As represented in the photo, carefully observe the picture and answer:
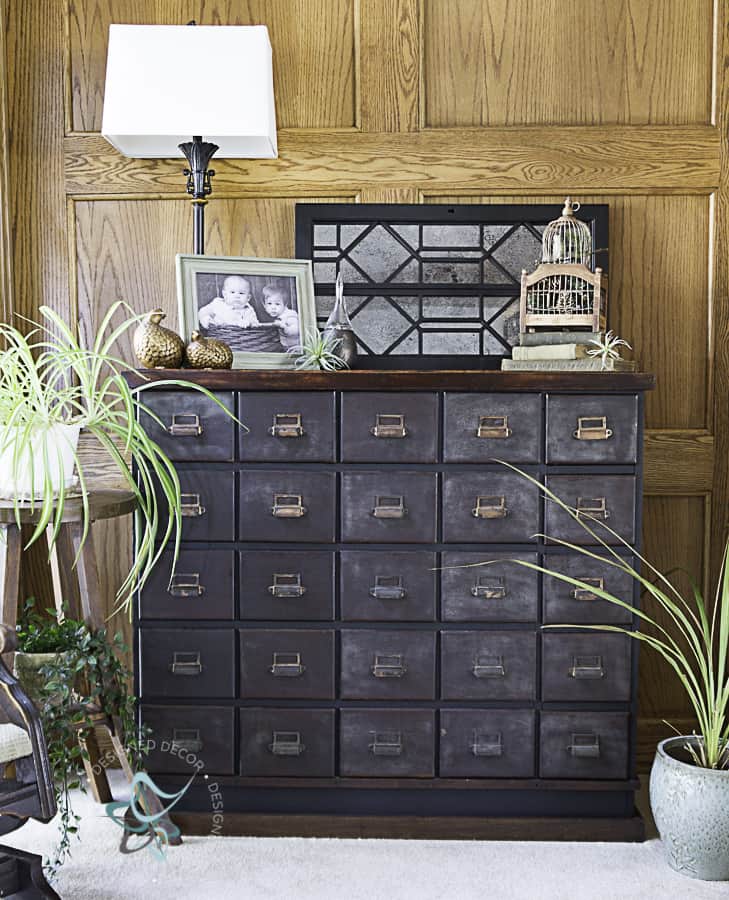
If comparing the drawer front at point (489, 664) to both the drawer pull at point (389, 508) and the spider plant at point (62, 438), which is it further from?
the spider plant at point (62, 438)

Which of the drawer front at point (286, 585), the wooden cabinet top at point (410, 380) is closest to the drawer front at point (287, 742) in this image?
the drawer front at point (286, 585)

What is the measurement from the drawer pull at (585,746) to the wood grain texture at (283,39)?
1781mm

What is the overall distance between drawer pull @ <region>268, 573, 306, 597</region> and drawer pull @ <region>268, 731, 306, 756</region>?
1.11 feet

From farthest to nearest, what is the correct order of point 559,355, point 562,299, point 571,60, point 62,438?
point 571,60 < point 562,299 < point 559,355 < point 62,438

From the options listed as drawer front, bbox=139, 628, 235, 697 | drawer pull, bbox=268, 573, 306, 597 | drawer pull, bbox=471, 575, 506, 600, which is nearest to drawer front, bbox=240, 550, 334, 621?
drawer pull, bbox=268, 573, 306, 597

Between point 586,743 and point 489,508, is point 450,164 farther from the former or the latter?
point 586,743

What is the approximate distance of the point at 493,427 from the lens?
2133 mm

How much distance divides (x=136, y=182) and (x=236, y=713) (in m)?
Result: 1.49

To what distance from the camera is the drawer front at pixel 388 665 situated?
2.18 meters

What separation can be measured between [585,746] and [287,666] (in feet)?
2.40

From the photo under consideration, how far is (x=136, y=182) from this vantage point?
2.61 m

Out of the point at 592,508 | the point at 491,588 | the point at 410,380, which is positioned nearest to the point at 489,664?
the point at 491,588

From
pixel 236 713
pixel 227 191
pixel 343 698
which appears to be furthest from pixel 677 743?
pixel 227 191

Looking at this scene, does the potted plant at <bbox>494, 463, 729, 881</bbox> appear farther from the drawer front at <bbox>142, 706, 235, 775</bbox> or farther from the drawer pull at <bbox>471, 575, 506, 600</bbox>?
the drawer front at <bbox>142, 706, 235, 775</bbox>
